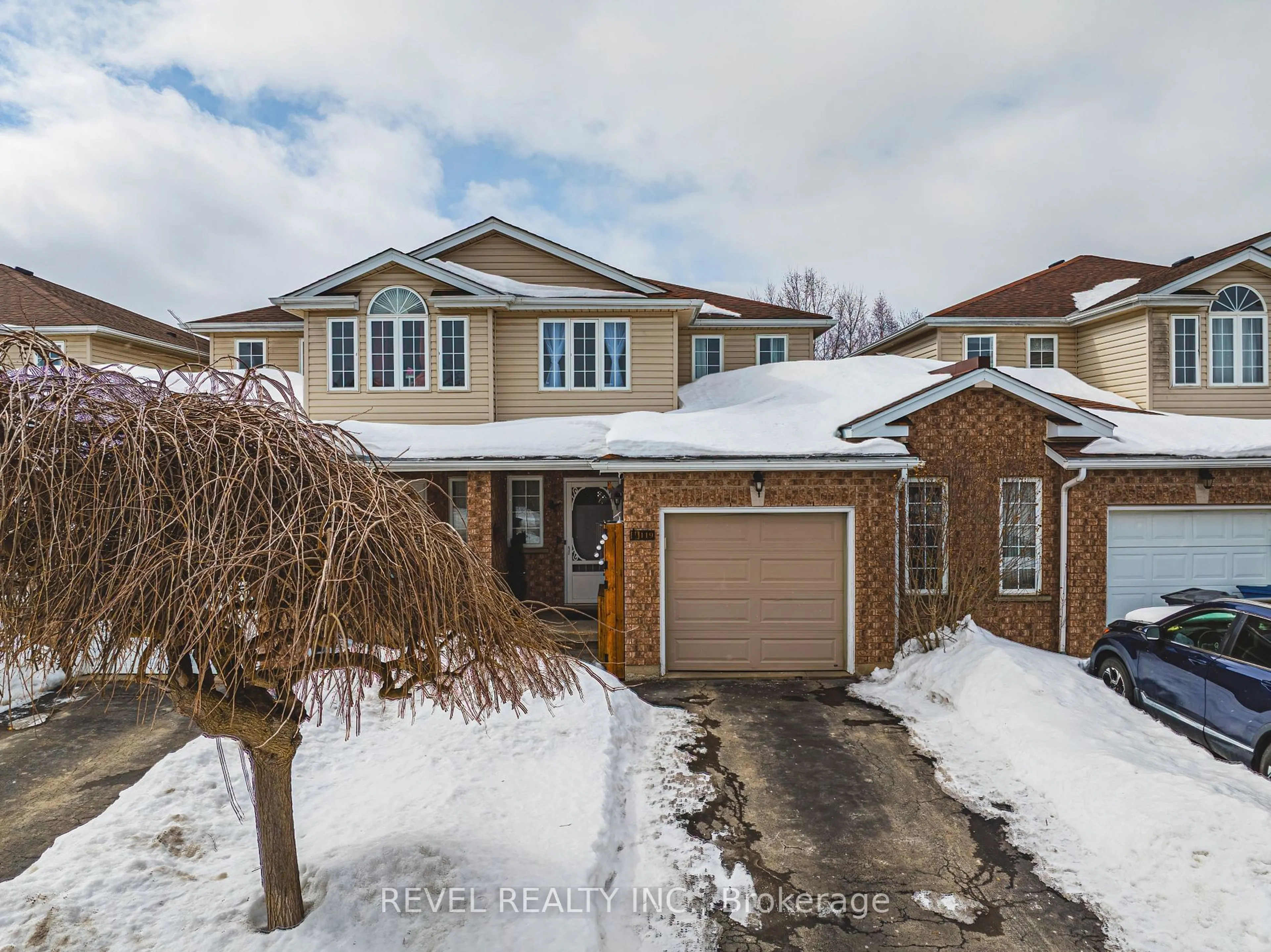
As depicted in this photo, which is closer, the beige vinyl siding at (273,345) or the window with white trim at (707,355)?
the beige vinyl siding at (273,345)

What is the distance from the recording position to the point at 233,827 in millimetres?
5312

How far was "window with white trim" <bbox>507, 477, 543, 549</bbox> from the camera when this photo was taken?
44.0ft

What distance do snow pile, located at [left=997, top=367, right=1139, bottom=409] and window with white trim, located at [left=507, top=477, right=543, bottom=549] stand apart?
31.2 feet

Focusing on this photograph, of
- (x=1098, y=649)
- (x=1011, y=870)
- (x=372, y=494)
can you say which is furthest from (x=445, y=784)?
(x=1098, y=649)

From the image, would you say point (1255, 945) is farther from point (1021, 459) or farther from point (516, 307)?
point (516, 307)

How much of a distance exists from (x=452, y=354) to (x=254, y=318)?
6.24 meters

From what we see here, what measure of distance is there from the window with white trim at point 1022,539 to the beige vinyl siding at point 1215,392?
629cm

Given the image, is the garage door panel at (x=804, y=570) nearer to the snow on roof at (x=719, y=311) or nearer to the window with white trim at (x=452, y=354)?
the window with white trim at (x=452, y=354)

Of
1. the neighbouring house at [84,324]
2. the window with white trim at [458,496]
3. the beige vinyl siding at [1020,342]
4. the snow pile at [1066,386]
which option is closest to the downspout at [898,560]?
the snow pile at [1066,386]

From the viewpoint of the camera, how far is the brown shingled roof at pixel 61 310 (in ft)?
51.7

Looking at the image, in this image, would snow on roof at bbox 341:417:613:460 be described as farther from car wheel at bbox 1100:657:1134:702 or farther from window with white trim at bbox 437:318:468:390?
car wheel at bbox 1100:657:1134:702

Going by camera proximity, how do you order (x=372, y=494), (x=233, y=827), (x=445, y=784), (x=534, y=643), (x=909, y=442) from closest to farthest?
(x=372, y=494) < (x=534, y=643) < (x=233, y=827) < (x=445, y=784) < (x=909, y=442)

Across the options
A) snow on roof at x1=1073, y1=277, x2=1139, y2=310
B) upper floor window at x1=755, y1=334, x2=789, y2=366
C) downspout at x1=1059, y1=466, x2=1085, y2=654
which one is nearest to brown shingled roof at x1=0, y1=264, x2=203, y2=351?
upper floor window at x1=755, y1=334, x2=789, y2=366

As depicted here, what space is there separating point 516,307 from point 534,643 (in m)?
10.3
